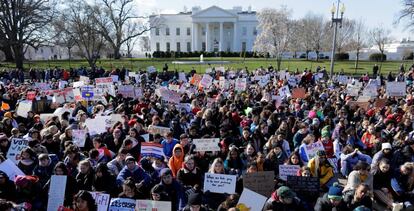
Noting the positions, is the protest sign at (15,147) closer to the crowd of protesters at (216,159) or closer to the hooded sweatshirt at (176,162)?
the crowd of protesters at (216,159)

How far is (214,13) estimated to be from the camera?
354 feet

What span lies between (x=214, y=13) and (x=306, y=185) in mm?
102761

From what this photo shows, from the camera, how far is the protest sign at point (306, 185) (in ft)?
26.1

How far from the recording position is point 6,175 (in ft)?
24.5

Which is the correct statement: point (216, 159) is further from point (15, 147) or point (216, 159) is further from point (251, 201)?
point (15, 147)

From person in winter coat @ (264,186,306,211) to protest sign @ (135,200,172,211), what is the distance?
1.60m

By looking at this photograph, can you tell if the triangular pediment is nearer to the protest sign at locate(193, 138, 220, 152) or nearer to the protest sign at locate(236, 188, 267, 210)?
the protest sign at locate(193, 138, 220, 152)

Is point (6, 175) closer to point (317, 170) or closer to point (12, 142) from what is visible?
point (12, 142)

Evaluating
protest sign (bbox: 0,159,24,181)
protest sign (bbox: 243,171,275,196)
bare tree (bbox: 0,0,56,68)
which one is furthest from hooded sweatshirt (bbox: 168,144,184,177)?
bare tree (bbox: 0,0,56,68)

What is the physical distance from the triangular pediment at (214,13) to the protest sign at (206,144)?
328 ft

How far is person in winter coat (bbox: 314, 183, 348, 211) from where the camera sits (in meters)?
7.05

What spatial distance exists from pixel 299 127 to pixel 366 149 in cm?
184

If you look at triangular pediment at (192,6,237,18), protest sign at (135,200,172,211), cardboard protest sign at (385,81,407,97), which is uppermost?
triangular pediment at (192,6,237,18)

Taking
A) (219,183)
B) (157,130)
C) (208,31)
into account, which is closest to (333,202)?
(219,183)
